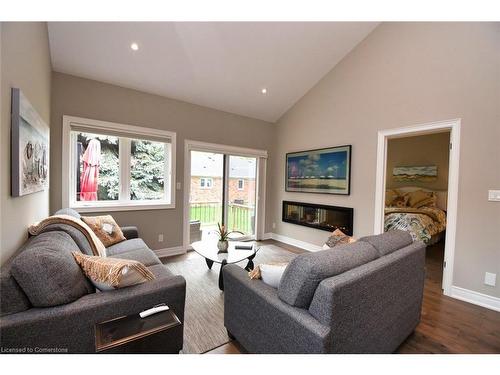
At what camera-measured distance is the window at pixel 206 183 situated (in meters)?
4.21

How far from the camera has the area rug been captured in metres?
1.77

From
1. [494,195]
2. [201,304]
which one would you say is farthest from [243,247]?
[494,195]

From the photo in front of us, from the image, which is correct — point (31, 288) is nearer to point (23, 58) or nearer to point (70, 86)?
point (23, 58)

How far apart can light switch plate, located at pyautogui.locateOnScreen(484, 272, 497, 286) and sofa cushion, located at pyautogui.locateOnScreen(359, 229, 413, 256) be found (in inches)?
57.1

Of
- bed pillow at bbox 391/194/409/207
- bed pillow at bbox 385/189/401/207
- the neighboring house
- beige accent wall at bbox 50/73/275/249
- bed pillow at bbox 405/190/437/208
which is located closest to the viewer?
beige accent wall at bbox 50/73/275/249

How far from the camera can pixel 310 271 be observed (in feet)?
3.81

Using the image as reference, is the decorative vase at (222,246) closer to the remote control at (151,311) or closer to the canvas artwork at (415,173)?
the remote control at (151,311)

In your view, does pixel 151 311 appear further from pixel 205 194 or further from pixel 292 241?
pixel 292 241

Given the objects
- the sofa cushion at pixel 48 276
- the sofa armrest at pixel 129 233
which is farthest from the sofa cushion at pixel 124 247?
the sofa cushion at pixel 48 276

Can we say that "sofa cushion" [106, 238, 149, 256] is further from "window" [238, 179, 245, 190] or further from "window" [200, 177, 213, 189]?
"window" [238, 179, 245, 190]

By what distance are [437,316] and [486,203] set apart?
4.24 ft

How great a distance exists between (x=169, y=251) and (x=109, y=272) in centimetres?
263

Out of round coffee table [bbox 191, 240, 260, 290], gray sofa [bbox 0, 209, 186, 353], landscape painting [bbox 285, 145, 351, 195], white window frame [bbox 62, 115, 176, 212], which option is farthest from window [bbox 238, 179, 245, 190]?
gray sofa [bbox 0, 209, 186, 353]

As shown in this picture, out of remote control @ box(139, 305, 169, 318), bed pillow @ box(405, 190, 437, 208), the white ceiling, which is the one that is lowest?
remote control @ box(139, 305, 169, 318)
